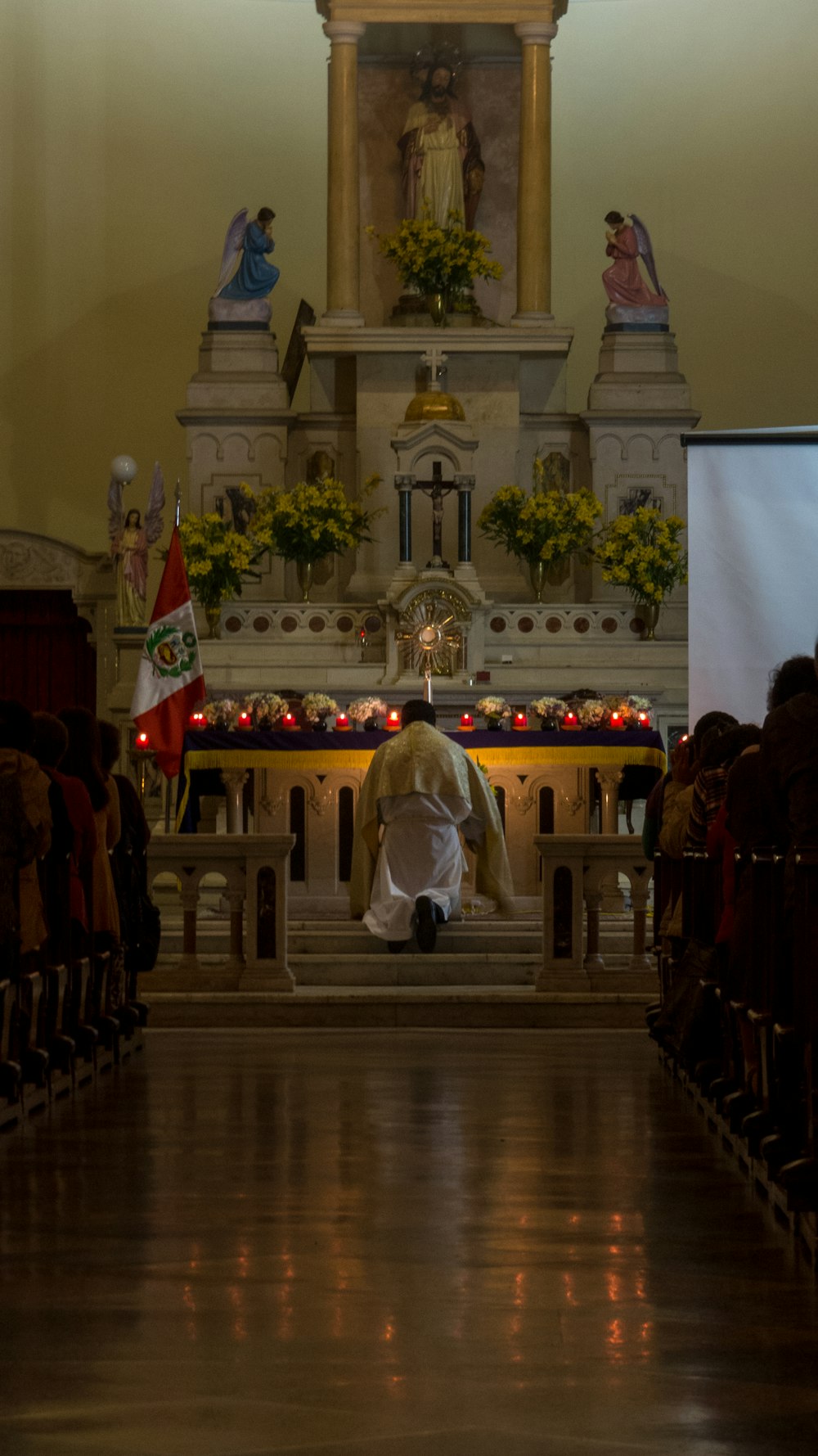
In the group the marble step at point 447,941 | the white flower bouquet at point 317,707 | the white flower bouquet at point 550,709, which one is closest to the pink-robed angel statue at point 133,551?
the white flower bouquet at point 317,707

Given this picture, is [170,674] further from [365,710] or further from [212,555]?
[212,555]

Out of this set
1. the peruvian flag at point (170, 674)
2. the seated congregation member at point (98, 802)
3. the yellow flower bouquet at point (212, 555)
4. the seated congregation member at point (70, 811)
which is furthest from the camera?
the yellow flower bouquet at point (212, 555)

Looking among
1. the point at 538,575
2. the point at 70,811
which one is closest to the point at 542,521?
the point at 538,575

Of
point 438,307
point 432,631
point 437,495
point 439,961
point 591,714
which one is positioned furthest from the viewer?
point 438,307

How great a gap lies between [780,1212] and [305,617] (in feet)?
32.9

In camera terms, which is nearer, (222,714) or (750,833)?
(750,833)

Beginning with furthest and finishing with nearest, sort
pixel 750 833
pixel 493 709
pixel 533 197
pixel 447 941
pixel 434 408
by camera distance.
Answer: pixel 533 197
pixel 434 408
pixel 493 709
pixel 447 941
pixel 750 833

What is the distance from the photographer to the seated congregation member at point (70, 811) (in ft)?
22.2

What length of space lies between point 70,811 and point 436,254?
9262 mm

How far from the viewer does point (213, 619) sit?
1469 centimetres

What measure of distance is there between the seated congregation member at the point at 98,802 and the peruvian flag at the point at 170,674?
4.03m

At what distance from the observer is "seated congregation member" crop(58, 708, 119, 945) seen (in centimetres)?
746

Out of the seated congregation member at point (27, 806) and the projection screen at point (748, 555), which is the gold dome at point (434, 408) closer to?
the projection screen at point (748, 555)

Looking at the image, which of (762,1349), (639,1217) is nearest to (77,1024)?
(639,1217)
